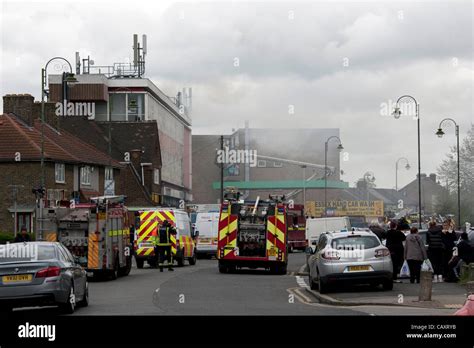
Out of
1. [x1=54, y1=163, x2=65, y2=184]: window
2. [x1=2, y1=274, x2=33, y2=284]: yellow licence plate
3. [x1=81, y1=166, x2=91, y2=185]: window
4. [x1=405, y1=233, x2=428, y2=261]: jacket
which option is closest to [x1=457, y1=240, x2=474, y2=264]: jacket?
[x1=405, y1=233, x2=428, y2=261]: jacket

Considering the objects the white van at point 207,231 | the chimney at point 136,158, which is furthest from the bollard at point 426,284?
the chimney at point 136,158

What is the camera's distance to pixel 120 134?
8094cm

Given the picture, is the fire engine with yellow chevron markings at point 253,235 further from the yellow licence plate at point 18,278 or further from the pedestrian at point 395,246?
the yellow licence plate at point 18,278

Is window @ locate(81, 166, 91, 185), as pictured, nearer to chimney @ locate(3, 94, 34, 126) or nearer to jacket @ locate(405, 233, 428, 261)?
chimney @ locate(3, 94, 34, 126)

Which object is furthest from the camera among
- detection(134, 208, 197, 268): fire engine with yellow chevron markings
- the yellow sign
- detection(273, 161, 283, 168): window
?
detection(273, 161, 283, 168): window

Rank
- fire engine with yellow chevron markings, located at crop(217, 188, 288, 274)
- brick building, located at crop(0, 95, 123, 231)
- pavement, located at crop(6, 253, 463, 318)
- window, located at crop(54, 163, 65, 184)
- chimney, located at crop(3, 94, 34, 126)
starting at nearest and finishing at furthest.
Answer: pavement, located at crop(6, 253, 463, 318)
fire engine with yellow chevron markings, located at crop(217, 188, 288, 274)
brick building, located at crop(0, 95, 123, 231)
window, located at crop(54, 163, 65, 184)
chimney, located at crop(3, 94, 34, 126)

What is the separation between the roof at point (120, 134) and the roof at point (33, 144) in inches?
562

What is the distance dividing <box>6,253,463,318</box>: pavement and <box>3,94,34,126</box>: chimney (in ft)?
104

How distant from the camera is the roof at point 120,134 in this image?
77.9 m

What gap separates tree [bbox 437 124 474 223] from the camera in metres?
77.1

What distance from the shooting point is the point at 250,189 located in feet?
378

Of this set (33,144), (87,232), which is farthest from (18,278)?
(33,144)

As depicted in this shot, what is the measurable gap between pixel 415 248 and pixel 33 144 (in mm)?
33770
